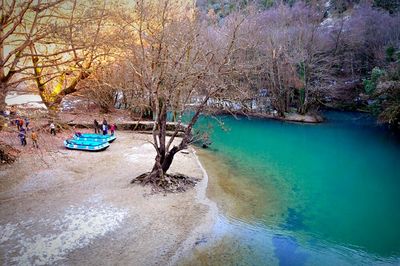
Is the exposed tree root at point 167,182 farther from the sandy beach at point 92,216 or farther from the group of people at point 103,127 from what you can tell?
the group of people at point 103,127

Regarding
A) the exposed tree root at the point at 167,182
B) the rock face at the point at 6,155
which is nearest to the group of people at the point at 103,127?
the rock face at the point at 6,155

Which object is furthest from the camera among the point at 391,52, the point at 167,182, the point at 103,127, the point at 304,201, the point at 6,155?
the point at 391,52

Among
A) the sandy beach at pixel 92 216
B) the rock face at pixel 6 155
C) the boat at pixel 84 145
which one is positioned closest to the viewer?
the sandy beach at pixel 92 216

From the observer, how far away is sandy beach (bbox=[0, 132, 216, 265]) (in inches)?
366

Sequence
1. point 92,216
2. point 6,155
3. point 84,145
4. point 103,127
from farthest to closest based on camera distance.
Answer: point 103,127, point 84,145, point 6,155, point 92,216

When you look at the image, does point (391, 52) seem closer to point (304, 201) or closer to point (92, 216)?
point (304, 201)

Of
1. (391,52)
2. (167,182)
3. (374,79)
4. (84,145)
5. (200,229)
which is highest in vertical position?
(391,52)

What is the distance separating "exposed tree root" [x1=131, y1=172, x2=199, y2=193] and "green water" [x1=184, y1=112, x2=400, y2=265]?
130 cm

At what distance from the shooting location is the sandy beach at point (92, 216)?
9.30 metres

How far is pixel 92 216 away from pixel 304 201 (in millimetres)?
9477

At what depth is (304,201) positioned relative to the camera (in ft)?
49.5

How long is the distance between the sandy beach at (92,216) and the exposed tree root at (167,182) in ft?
1.29

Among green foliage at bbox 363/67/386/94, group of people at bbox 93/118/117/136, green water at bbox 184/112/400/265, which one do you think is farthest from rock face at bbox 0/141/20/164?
green foliage at bbox 363/67/386/94

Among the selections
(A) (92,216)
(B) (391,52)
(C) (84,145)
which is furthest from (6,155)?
(B) (391,52)
